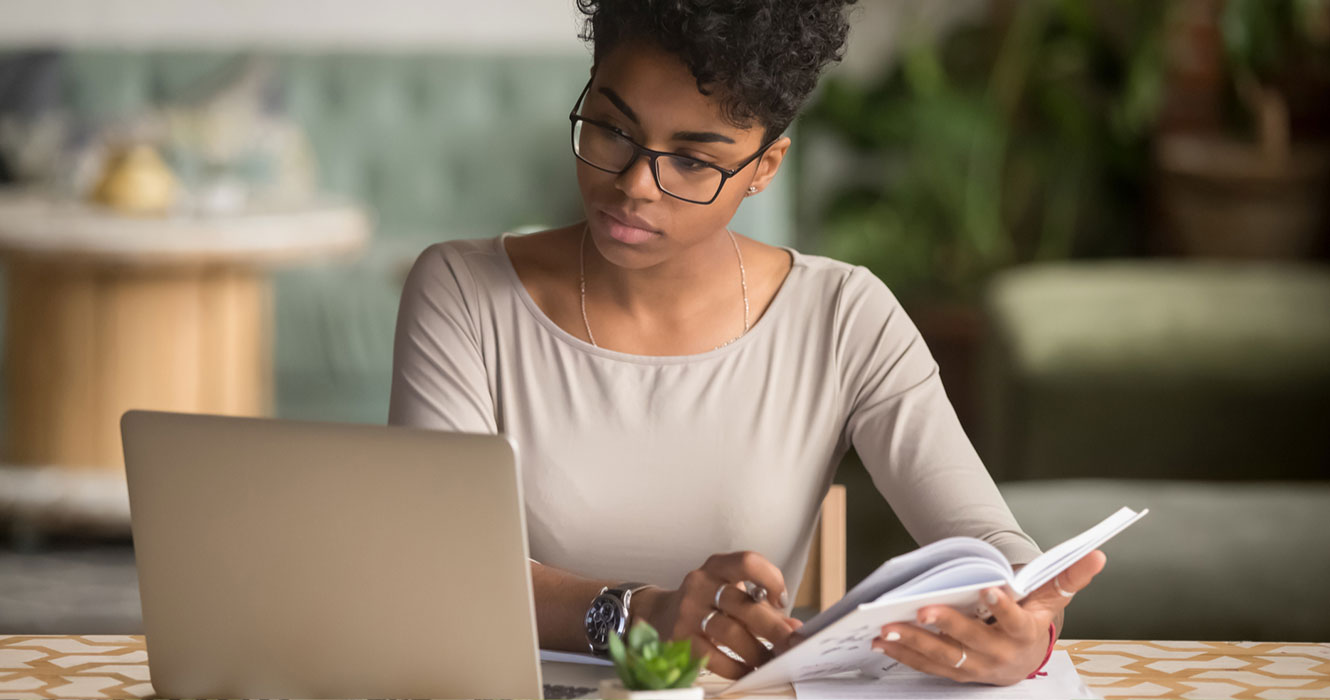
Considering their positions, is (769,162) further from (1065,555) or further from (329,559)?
(329,559)

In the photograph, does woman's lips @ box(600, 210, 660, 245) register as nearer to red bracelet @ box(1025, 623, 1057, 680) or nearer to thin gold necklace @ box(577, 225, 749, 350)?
thin gold necklace @ box(577, 225, 749, 350)

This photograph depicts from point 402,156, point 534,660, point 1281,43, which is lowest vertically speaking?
point 534,660

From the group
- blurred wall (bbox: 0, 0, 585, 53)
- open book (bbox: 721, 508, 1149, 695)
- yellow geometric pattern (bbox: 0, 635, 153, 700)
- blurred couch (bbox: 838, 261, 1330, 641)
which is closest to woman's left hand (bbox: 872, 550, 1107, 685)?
open book (bbox: 721, 508, 1149, 695)

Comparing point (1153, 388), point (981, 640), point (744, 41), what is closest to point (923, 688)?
point (981, 640)

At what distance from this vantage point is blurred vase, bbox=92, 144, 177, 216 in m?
→ 3.63

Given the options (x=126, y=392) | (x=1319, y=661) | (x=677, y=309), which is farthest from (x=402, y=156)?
(x=1319, y=661)

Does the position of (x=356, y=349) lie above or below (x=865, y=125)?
below

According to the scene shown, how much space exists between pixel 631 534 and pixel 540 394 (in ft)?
0.55

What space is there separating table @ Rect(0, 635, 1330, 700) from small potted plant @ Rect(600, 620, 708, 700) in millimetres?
127

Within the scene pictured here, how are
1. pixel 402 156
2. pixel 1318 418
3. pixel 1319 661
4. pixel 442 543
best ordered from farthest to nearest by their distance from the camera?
pixel 402 156
pixel 1318 418
pixel 1319 661
pixel 442 543

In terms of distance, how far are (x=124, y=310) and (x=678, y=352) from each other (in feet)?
8.06

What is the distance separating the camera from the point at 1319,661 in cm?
121

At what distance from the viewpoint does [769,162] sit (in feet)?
4.52

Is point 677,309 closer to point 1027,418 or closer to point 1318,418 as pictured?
point 1027,418
